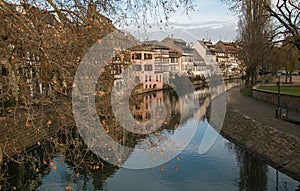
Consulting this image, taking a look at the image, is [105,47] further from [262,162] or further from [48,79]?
[262,162]

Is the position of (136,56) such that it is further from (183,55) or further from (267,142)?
(183,55)

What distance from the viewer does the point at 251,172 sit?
455 inches

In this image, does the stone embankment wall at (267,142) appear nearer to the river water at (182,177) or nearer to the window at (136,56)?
the river water at (182,177)

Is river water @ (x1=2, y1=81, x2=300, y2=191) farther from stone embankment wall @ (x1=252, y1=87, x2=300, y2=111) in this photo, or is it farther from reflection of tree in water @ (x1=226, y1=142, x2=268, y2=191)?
stone embankment wall @ (x1=252, y1=87, x2=300, y2=111)

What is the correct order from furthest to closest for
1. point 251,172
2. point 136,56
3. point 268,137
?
point 268,137, point 251,172, point 136,56

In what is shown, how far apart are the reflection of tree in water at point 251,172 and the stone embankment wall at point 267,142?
0.36 meters

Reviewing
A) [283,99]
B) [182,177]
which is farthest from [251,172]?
A: [283,99]

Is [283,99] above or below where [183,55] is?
below

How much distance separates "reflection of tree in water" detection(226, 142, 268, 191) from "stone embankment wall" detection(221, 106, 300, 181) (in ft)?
1.19

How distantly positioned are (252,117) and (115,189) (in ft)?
33.6

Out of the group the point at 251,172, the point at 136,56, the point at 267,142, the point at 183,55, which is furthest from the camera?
the point at 183,55

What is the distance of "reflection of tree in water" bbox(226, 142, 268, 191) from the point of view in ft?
33.8

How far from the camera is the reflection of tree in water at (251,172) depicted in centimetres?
1030

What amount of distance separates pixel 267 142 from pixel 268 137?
11.7 inches
